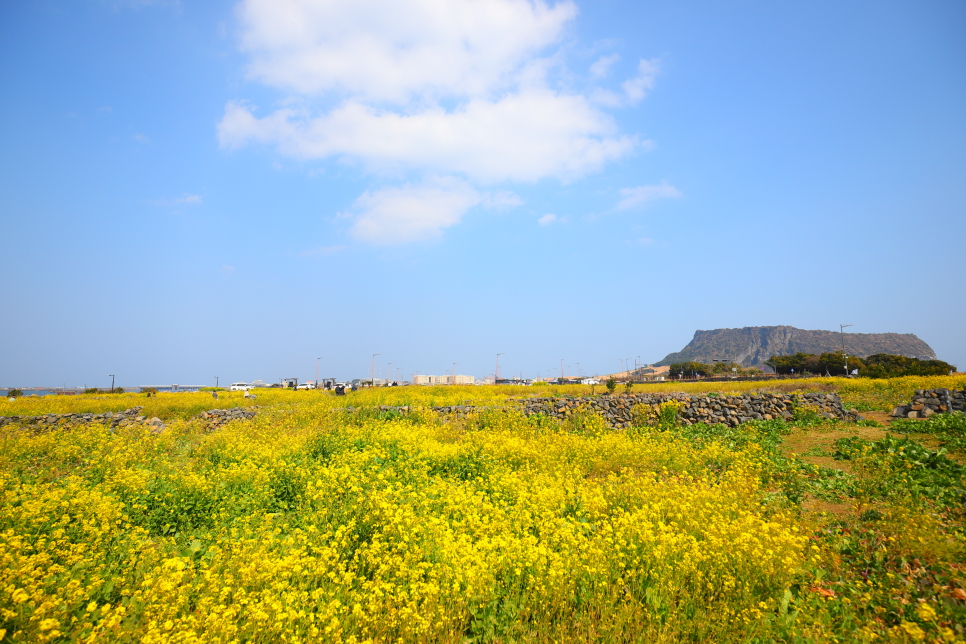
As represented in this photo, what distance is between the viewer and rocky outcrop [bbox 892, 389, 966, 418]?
14.5 m


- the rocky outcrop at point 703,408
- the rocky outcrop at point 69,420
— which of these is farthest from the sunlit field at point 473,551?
the rocky outcrop at point 703,408

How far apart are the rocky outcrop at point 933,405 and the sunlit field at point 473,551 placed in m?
7.88

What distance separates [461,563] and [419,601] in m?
0.49

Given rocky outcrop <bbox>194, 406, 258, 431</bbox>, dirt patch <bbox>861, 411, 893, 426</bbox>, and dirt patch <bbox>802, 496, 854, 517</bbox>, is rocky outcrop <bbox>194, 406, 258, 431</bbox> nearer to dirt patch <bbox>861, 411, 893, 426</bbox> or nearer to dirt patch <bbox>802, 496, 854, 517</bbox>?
dirt patch <bbox>802, 496, 854, 517</bbox>

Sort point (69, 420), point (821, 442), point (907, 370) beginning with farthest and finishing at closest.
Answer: point (907, 370) → point (69, 420) → point (821, 442)

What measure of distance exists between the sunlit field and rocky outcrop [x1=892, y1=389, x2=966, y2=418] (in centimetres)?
788

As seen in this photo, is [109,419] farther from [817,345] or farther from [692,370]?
[817,345]

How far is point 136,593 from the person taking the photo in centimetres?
374

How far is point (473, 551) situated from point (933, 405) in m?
18.1

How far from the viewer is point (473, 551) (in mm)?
4207

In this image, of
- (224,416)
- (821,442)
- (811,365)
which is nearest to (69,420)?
(224,416)

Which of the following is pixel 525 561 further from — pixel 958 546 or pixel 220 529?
pixel 958 546

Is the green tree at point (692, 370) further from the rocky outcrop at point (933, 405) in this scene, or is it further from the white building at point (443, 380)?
the rocky outcrop at point (933, 405)

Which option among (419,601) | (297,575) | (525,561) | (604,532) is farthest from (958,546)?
(297,575)
